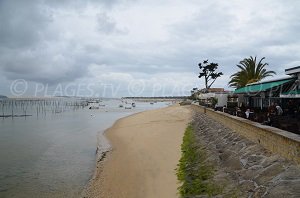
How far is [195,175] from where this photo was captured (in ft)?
41.4

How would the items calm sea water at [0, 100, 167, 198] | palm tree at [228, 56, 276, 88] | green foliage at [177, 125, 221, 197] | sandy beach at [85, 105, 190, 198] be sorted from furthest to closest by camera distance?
palm tree at [228, 56, 276, 88]
calm sea water at [0, 100, 167, 198]
sandy beach at [85, 105, 190, 198]
green foliage at [177, 125, 221, 197]

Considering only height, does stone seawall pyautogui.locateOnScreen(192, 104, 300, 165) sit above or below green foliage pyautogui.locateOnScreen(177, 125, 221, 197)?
above

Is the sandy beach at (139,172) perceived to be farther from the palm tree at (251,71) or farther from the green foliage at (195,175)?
the palm tree at (251,71)

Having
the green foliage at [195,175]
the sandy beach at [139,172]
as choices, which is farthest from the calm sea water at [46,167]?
the green foliage at [195,175]

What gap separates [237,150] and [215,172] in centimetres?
183

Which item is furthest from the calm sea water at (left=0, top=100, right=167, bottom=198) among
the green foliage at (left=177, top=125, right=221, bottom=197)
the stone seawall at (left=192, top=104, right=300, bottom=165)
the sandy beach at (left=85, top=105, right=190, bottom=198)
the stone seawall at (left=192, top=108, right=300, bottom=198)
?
the stone seawall at (left=192, top=104, right=300, bottom=165)

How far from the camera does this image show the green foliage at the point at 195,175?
10477 mm

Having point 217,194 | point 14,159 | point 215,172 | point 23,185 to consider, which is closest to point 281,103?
point 215,172

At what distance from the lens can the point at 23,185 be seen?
16109mm

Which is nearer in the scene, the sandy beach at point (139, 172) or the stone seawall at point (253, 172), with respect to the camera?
the stone seawall at point (253, 172)

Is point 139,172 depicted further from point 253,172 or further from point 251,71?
point 251,71

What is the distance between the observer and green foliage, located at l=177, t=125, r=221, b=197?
1048 centimetres

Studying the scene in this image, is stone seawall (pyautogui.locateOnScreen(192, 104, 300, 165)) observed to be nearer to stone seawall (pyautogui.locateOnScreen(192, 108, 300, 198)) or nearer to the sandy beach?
stone seawall (pyautogui.locateOnScreen(192, 108, 300, 198))

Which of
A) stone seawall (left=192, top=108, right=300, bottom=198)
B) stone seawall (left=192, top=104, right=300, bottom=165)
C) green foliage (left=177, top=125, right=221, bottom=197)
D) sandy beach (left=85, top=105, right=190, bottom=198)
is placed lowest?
sandy beach (left=85, top=105, right=190, bottom=198)
